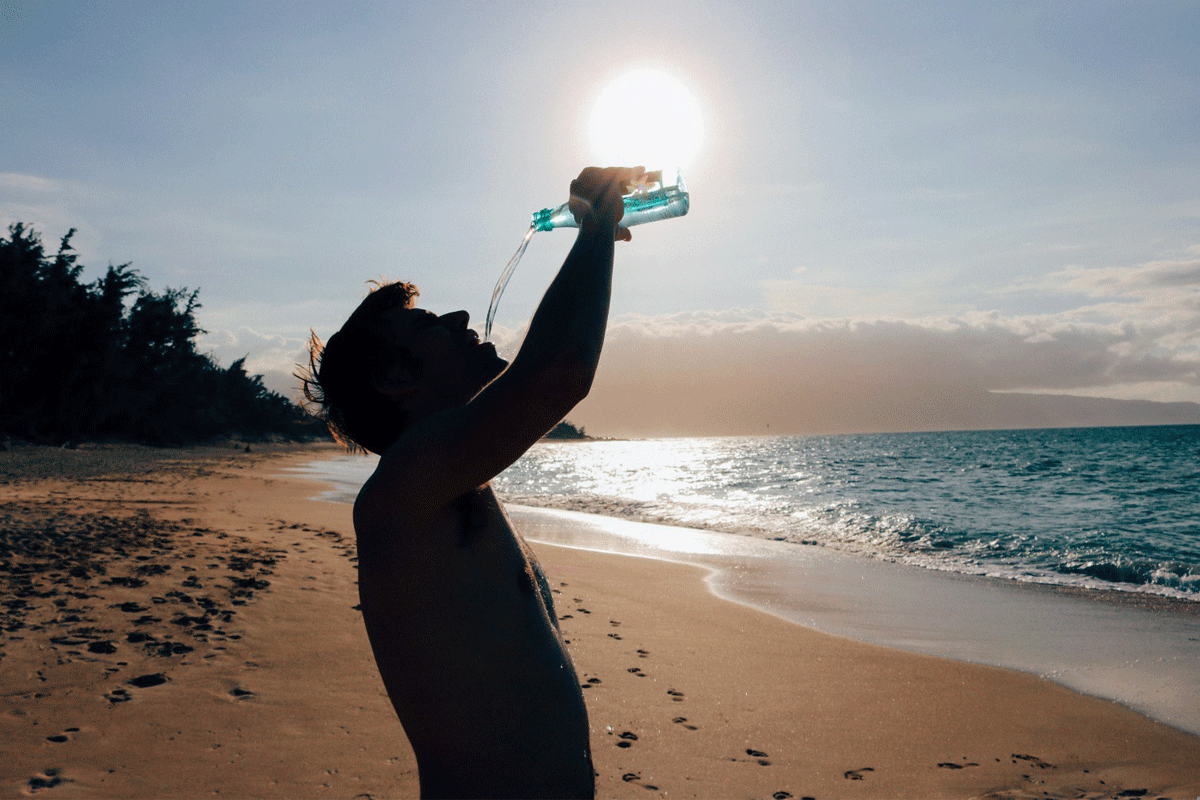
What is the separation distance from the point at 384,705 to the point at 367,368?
12.8ft

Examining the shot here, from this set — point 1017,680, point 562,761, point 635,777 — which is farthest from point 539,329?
point 1017,680

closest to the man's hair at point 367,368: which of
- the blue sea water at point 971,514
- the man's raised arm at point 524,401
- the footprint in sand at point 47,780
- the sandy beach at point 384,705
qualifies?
the man's raised arm at point 524,401

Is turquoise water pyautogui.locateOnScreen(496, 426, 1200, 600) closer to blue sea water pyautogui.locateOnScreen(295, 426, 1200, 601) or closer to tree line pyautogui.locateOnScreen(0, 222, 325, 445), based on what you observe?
blue sea water pyautogui.locateOnScreen(295, 426, 1200, 601)

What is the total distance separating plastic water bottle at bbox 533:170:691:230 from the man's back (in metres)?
2.11

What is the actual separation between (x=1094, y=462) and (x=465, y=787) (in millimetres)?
54794

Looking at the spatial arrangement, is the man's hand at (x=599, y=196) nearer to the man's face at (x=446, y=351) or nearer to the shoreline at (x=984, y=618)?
the man's face at (x=446, y=351)

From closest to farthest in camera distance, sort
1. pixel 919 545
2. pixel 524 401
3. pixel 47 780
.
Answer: pixel 524 401, pixel 47 780, pixel 919 545

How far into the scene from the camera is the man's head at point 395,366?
154 cm

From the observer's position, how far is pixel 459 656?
4.31 feet

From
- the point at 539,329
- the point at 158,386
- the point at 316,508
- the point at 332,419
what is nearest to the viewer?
the point at 539,329

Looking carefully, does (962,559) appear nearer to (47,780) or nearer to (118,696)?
(118,696)

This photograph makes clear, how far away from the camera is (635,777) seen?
4.06m

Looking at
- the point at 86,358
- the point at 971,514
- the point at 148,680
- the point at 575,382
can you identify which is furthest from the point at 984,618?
the point at 86,358

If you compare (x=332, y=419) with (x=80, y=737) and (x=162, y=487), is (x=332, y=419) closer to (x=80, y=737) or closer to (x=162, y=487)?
(x=80, y=737)
